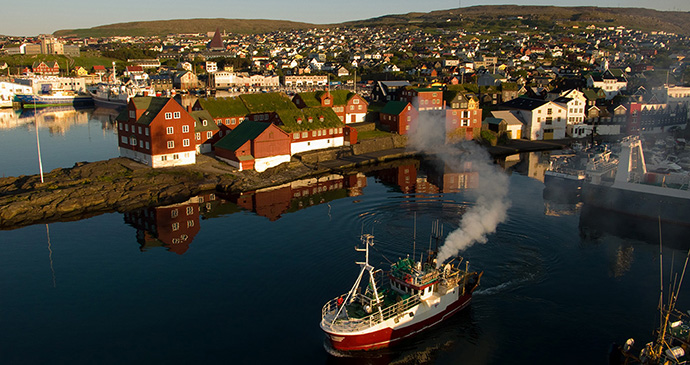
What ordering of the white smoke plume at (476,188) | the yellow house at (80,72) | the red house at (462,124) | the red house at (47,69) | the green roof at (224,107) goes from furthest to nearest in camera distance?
the yellow house at (80,72) → the red house at (47,69) → the red house at (462,124) → the green roof at (224,107) → the white smoke plume at (476,188)

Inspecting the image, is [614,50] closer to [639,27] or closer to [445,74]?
[639,27]

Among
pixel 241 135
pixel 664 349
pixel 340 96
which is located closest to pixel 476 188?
pixel 241 135

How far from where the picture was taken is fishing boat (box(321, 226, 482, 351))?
15.8m

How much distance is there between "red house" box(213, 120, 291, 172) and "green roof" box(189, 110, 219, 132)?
2.27 m

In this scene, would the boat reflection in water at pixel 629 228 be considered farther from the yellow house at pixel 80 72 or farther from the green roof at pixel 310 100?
the yellow house at pixel 80 72

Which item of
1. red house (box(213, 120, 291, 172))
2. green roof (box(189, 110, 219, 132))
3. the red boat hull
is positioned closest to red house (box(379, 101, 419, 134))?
red house (box(213, 120, 291, 172))

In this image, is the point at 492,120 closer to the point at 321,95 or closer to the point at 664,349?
the point at 321,95

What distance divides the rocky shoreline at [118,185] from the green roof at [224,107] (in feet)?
21.0

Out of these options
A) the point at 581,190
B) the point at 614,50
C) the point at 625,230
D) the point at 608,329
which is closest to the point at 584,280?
the point at 608,329

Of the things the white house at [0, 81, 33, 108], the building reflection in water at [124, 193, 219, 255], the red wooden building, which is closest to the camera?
the building reflection in water at [124, 193, 219, 255]

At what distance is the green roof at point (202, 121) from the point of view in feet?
130

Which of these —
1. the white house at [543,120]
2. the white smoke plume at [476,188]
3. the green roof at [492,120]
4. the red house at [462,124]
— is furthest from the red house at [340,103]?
the white house at [543,120]

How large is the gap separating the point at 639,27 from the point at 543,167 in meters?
150

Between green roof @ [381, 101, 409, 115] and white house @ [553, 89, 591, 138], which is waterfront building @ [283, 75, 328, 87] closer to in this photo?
green roof @ [381, 101, 409, 115]
